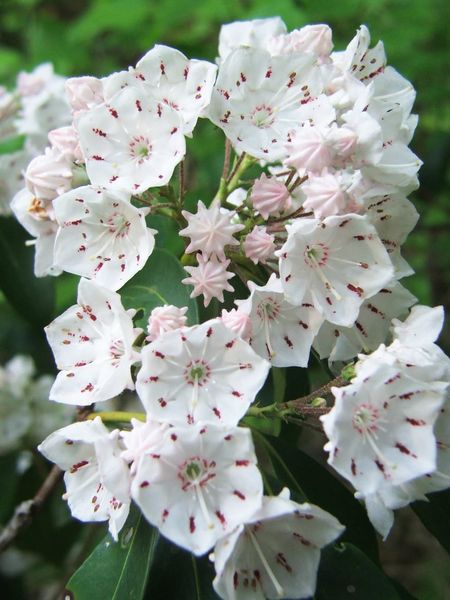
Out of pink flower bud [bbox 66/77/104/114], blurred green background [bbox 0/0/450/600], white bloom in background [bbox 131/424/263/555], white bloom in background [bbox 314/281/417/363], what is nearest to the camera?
white bloom in background [bbox 131/424/263/555]

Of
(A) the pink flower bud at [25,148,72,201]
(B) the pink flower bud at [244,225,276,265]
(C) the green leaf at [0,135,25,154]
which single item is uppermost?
(A) the pink flower bud at [25,148,72,201]

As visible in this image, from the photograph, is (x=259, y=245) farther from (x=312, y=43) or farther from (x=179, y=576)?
(x=179, y=576)

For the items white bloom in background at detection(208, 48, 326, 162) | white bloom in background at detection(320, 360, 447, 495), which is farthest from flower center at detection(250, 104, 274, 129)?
white bloom in background at detection(320, 360, 447, 495)

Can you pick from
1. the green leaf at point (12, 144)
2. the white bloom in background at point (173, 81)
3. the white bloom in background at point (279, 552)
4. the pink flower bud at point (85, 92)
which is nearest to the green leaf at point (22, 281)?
the green leaf at point (12, 144)

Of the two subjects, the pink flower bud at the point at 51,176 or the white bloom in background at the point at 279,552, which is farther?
the pink flower bud at the point at 51,176

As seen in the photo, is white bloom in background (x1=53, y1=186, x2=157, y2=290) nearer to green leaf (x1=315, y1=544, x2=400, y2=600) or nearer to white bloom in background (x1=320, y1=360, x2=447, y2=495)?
white bloom in background (x1=320, y1=360, x2=447, y2=495)

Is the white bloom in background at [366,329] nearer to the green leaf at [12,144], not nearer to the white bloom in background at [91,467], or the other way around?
the white bloom in background at [91,467]

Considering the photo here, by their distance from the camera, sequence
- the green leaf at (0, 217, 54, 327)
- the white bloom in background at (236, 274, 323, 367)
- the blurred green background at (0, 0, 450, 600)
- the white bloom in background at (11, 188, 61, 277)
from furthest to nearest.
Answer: the blurred green background at (0, 0, 450, 600) → the green leaf at (0, 217, 54, 327) → the white bloom in background at (11, 188, 61, 277) → the white bloom in background at (236, 274, 323, 367)

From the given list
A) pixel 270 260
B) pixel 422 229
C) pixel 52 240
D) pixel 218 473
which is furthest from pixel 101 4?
pixel 218 473

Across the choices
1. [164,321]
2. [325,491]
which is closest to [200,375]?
[164,321]
